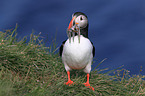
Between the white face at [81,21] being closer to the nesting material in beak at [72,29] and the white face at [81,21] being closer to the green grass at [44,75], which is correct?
the nesting material in beak at [72,29]

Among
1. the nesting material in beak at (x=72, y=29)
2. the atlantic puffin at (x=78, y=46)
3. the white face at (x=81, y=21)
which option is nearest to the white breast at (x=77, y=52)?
the atlantic puffin at (x=78, y=46)

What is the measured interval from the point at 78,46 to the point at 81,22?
2.12ft

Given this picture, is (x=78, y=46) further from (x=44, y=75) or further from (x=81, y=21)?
(x=44, y=75)

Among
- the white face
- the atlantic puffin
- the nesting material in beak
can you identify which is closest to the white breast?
the atlantic puffin

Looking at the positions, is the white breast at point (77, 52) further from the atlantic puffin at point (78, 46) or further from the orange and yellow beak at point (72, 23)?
the orange and yellow beak at point (72, 23)

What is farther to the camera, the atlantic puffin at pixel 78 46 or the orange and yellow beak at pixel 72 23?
the orange and yellow beak at pixel 72 23

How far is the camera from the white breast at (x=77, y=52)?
5516 millimetres

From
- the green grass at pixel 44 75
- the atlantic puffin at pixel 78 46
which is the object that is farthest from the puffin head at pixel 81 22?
the green grass at pixel 44 75

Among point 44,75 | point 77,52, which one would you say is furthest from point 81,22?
point 44,75

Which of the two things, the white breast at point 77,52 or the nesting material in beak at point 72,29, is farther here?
the nesting material in beak at point 72,29

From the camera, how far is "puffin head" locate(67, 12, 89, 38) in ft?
18.8

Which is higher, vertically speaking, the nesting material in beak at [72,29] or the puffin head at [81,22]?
the puffin head at [81,22]

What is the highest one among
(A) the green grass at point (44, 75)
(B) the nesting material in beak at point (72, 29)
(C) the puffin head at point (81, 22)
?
(C) the puffin head at point (81, 22)

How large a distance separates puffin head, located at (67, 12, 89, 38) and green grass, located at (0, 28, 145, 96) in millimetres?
1164
